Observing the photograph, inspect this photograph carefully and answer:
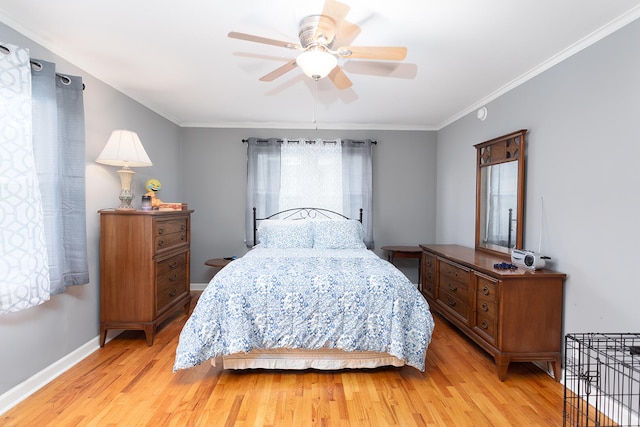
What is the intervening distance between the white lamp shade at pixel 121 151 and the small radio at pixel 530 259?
3.34 meters

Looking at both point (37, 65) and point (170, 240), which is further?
point (170, 240)

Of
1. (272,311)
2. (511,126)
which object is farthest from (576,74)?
(272,311)

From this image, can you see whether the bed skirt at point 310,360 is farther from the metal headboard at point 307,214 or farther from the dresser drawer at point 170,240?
the metal headboard at point 307,214

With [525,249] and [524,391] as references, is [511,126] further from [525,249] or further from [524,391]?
[524,391]

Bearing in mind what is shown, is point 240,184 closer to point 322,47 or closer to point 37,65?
point 37,65

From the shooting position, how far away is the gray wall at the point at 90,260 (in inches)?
83.4

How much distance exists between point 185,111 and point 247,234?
1792 millimetres

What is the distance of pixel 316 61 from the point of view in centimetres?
192

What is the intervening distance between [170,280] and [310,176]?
2260 mm

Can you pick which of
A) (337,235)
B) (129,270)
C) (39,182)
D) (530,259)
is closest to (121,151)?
(39,182)

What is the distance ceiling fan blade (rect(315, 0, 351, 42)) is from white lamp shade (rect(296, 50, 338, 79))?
0.32 ft

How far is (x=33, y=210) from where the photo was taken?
207 centimetres

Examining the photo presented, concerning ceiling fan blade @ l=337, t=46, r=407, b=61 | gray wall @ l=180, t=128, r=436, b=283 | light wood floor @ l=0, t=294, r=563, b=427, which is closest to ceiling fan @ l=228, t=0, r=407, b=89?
ceiling fan blade @ l=337, t=46, r=407, b=61

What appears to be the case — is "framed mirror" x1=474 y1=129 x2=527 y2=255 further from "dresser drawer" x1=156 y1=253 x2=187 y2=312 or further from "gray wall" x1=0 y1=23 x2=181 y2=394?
"gray wall" x1=0 y1=23 x2=181 y2=394
